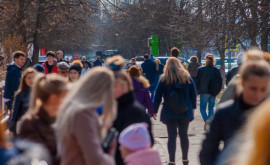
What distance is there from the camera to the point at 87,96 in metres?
3.87

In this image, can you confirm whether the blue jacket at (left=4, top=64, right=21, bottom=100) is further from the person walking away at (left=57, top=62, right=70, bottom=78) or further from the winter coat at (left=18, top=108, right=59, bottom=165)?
the winter coat at (left=18, top=108, right=59, bottom=165)

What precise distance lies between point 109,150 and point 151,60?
52.8ft

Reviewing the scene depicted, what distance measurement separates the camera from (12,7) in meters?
24.8

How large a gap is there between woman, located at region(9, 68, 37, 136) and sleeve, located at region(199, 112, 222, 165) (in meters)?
3.02

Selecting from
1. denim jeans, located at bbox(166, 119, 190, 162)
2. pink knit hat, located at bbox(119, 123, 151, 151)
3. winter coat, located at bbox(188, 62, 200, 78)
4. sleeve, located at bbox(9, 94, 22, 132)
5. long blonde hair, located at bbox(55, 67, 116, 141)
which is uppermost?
long blonde hair, located at bbox(55, 67, 116, 141)

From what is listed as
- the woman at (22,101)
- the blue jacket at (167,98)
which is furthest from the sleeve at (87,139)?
the blue jacket at (167,98)

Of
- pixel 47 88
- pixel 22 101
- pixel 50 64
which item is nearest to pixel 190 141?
pixel 50 64

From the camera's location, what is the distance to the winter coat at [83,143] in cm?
382

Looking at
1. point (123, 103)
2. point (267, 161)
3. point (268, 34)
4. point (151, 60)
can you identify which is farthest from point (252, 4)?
point (267, 161)

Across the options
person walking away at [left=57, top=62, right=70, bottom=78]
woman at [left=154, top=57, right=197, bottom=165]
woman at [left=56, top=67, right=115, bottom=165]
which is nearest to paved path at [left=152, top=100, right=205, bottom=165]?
woman at [left=154, top=57, right=197, bottom=165]

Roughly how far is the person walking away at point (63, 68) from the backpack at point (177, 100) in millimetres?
2058

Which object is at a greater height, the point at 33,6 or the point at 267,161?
the point at 33,6

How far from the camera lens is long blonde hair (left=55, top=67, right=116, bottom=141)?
152 inches

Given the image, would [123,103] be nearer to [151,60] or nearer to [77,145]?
[77,145]
